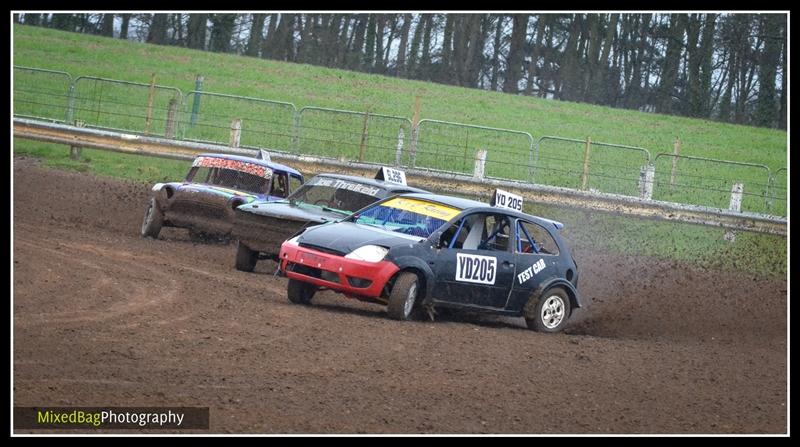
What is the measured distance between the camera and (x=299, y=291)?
11.0 metres

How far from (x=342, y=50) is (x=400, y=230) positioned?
27032 millimetres

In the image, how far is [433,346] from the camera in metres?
9.28

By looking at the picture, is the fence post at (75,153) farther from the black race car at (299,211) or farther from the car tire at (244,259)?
the car tire at (244,259)

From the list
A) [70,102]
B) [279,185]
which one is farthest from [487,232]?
[70,102]

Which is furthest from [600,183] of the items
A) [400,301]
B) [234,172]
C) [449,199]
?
[400,301]

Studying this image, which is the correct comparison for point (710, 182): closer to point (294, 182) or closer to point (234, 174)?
point (294, 182)

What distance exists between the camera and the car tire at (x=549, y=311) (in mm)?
11438

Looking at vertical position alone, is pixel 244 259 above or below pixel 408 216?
below

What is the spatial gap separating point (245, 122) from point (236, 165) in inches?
361

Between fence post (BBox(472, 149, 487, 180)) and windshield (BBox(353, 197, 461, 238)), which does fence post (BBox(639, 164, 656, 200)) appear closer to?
fence post (BBox(472, 149, 487, 180))

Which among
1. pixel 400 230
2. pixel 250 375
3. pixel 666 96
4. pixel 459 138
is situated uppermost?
pixel 666 96

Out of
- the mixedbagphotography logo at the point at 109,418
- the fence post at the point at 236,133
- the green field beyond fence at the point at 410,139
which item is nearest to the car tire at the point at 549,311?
the mixedbagphotography logo at the point at 109,418

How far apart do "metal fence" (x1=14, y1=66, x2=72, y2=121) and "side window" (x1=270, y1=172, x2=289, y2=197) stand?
31.0 feet

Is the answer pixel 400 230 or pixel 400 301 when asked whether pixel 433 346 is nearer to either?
pixel 400 301
